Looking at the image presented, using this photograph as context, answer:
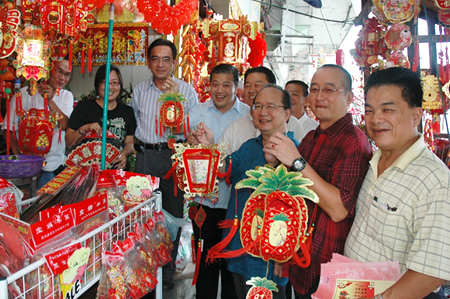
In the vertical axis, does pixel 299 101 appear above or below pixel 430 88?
below

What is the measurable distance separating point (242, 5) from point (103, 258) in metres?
7.64

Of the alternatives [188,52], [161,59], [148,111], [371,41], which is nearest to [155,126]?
[148,111]

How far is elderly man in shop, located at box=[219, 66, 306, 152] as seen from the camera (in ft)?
6.93

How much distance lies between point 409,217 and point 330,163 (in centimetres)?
39

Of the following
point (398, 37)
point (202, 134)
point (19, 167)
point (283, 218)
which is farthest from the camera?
point (398, 37)

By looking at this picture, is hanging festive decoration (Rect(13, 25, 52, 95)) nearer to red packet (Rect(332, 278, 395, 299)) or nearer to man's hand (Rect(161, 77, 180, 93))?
man's hand (Rect(161, 77, 180, 93))

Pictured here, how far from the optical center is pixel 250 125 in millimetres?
2127

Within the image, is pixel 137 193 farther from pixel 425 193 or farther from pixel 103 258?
pixel 425 193

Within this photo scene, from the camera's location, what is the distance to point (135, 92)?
270 cm

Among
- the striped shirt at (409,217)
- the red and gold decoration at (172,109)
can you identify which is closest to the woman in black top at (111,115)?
the red and gold decoration at (172,109)

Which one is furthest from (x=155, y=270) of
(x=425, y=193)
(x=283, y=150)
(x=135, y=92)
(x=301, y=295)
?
(x=135, y=92)

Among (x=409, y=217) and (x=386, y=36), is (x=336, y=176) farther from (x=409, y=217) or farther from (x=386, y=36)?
(x=386, y=36)

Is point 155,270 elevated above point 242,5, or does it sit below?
below

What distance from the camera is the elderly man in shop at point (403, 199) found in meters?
0.93
